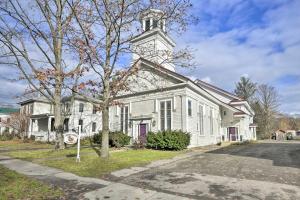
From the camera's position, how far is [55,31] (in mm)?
17578

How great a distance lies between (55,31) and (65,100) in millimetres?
20520

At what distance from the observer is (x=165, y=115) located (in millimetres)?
21422

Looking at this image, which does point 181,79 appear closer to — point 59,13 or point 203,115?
point 203,115

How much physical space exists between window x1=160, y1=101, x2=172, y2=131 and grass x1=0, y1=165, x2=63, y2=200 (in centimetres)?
1410

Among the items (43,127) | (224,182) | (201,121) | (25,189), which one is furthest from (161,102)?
(43,127)

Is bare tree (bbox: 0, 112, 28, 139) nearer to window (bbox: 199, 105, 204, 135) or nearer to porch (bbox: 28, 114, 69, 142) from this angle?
porch (bbox: 28, 114, 69, 142)

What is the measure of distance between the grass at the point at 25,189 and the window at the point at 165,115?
1410 cm

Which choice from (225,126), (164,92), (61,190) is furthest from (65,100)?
(61,190)

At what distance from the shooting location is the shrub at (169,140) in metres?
18.4

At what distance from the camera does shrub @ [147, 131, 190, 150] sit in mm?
18422

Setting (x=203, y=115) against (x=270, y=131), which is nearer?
(x=203, y=115)

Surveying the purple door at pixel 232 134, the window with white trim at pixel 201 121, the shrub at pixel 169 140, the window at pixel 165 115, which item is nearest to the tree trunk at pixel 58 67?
the shrub at pixel 169 140

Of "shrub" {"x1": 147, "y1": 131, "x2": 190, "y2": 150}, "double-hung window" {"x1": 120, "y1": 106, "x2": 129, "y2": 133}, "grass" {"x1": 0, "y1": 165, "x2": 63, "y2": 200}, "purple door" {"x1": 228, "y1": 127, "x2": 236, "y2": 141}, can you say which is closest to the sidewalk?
"grass" {"x1": 0, "y1": 165, "x2": 63, "y2": 200}

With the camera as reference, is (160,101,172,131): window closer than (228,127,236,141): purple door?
Yes
